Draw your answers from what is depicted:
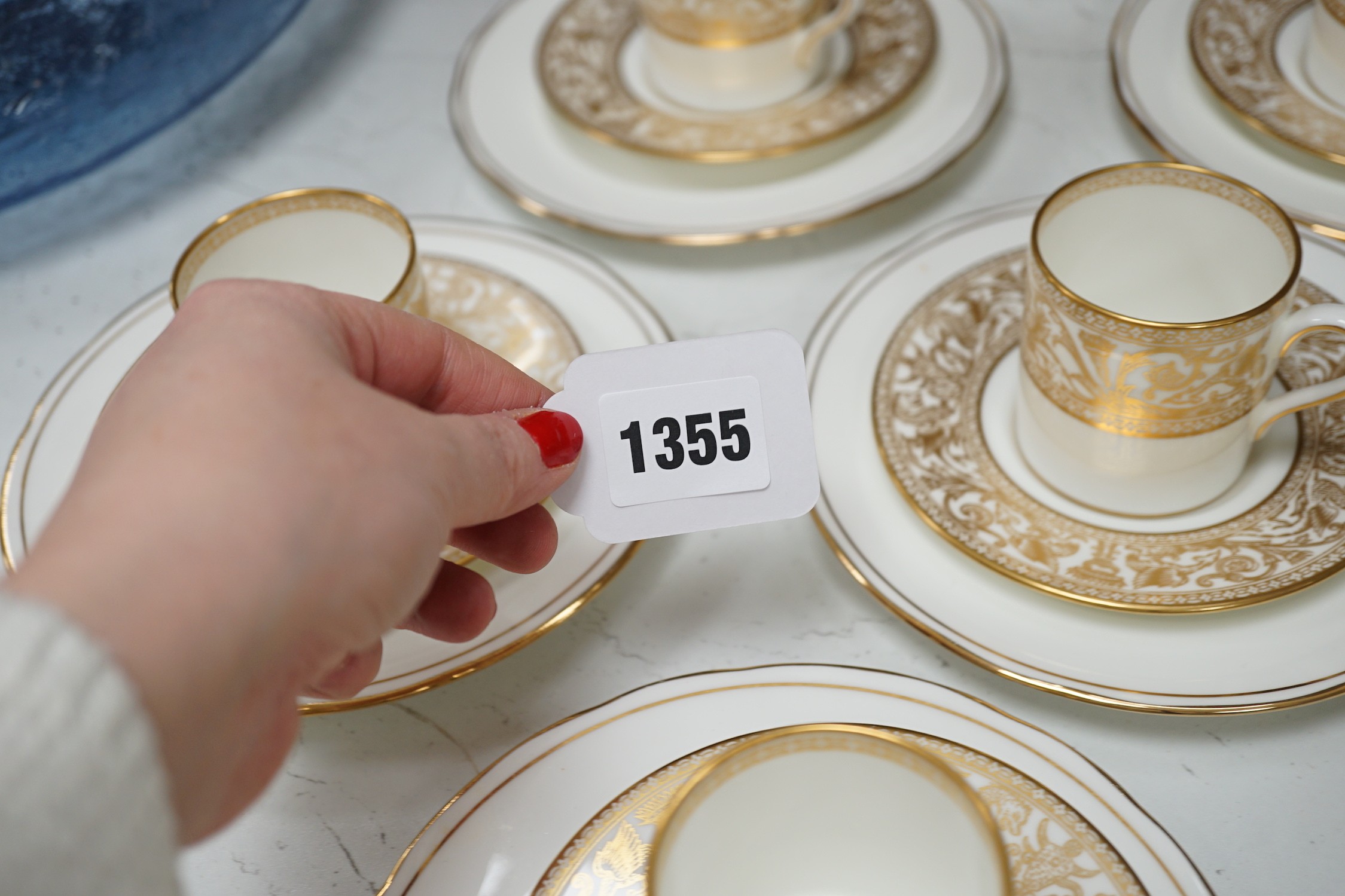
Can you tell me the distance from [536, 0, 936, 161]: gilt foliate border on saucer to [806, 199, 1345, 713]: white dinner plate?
1.08ft

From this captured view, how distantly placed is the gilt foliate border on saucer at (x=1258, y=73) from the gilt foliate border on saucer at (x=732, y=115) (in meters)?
0.29

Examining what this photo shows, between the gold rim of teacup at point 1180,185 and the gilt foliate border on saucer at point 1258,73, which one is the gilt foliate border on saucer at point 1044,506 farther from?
the gilt foliate border on saucer at point 1258,73

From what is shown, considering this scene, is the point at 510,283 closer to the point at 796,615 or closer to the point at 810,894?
the point at 796,615

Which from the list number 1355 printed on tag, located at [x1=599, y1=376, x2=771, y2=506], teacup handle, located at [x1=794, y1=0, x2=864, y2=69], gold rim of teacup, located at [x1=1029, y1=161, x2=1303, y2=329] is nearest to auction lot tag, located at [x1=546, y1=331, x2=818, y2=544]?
number 1355 printed on tag, located at [x1=599, y1=376, x2=771, y2=506]

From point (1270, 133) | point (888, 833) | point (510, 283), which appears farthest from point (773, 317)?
point (888, 833)

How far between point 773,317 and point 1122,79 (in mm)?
457

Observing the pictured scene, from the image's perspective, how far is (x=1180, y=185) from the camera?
839mm

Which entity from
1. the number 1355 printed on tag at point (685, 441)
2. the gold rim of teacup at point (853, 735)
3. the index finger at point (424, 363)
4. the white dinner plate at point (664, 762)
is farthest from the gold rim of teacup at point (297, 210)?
the gold rim of teacup at point (853, 735)

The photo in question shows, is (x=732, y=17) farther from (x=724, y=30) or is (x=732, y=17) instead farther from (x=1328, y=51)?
(x=1328, y=51)

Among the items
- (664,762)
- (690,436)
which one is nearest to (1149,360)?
(690,436)

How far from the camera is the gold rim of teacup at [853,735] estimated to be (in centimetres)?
49

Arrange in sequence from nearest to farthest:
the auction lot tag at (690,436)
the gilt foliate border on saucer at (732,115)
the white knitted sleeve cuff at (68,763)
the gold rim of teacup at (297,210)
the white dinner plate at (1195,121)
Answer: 1. the white knitted sleeve cuff at (68,763)
2. the auction lot tag at (690,436)
3. the gold rim of teacup at (297,210)
4. the white dinner plate at (1195,121)
5. the gilt foliate border on saucer at (732,115)

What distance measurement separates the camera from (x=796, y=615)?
86 centimetres

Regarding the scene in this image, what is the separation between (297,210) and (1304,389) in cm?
85
